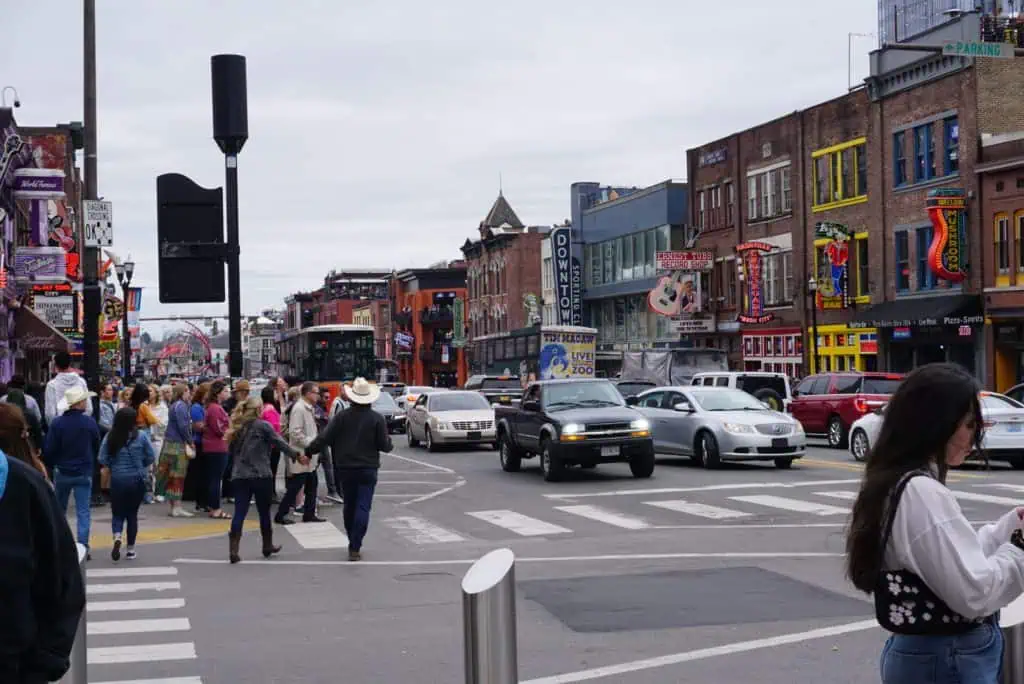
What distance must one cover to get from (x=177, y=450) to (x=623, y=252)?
5048 centimetres

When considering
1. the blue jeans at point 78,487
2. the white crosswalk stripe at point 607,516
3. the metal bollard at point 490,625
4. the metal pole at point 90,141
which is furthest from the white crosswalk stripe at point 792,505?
the metal bollard at point 490,625

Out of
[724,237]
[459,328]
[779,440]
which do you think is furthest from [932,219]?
[459,328]

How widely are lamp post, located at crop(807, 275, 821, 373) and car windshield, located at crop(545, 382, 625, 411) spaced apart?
74.8ft

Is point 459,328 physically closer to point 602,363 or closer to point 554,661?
point 602,363

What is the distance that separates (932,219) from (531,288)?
43.9 meters

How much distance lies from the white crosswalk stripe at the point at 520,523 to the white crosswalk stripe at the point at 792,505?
3267 mm

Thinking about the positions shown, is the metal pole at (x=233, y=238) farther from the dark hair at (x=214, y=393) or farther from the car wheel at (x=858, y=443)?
the car wheel at (x=858, y=443)

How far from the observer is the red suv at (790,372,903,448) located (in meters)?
31.2

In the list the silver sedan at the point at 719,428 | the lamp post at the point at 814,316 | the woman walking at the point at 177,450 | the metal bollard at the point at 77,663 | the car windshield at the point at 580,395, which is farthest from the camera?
the lamp post at the point at 814,316

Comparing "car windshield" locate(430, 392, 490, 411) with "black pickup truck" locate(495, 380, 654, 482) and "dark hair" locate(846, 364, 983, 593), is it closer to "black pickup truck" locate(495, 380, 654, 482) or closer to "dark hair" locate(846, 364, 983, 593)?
"black pickup truck" locate(495, 380, 654, 482)

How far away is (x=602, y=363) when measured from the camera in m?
70.1

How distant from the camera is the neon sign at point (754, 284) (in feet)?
178

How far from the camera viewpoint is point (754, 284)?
180 feet

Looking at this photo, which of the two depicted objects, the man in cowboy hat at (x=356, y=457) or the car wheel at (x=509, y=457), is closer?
the man in cowboy hat at (x=356, y=457)
